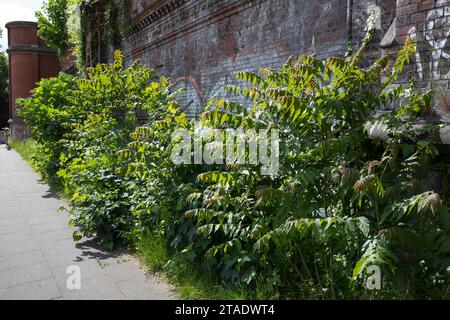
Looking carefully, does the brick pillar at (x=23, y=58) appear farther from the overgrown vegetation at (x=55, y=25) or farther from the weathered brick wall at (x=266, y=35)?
the weathered brick wall at (x=266, y=35)

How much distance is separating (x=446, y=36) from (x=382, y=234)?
2.22 metres

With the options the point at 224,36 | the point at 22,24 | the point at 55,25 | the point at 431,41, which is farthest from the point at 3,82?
the point at 431,41

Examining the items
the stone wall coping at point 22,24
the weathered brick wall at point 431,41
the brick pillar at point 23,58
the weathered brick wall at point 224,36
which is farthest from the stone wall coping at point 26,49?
the weathered brick wall at point 431,41

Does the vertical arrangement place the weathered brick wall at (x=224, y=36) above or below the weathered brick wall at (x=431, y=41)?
above

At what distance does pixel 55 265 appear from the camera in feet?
14.1

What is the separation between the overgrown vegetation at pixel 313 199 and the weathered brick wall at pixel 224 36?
8.30ft

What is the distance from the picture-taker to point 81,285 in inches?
150

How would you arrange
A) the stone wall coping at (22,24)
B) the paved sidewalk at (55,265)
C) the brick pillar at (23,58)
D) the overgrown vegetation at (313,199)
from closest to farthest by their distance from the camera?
the overgrown vegetation at (313,199) < the paved sidewalk at (55,265) < the stone wall coping at (22,24) < the brick pillar at (23,58)

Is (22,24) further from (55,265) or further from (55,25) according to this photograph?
(55,265)

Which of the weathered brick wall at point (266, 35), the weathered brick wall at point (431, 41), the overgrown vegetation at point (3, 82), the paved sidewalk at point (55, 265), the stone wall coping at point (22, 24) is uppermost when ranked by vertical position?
the stone wall coping at point (22, 24)

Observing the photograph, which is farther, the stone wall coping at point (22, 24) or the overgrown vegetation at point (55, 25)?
the stone wall coping at point (22, 24)

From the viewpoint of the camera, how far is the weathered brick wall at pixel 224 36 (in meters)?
5.96

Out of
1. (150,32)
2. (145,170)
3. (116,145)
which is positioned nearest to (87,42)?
(150,32)
